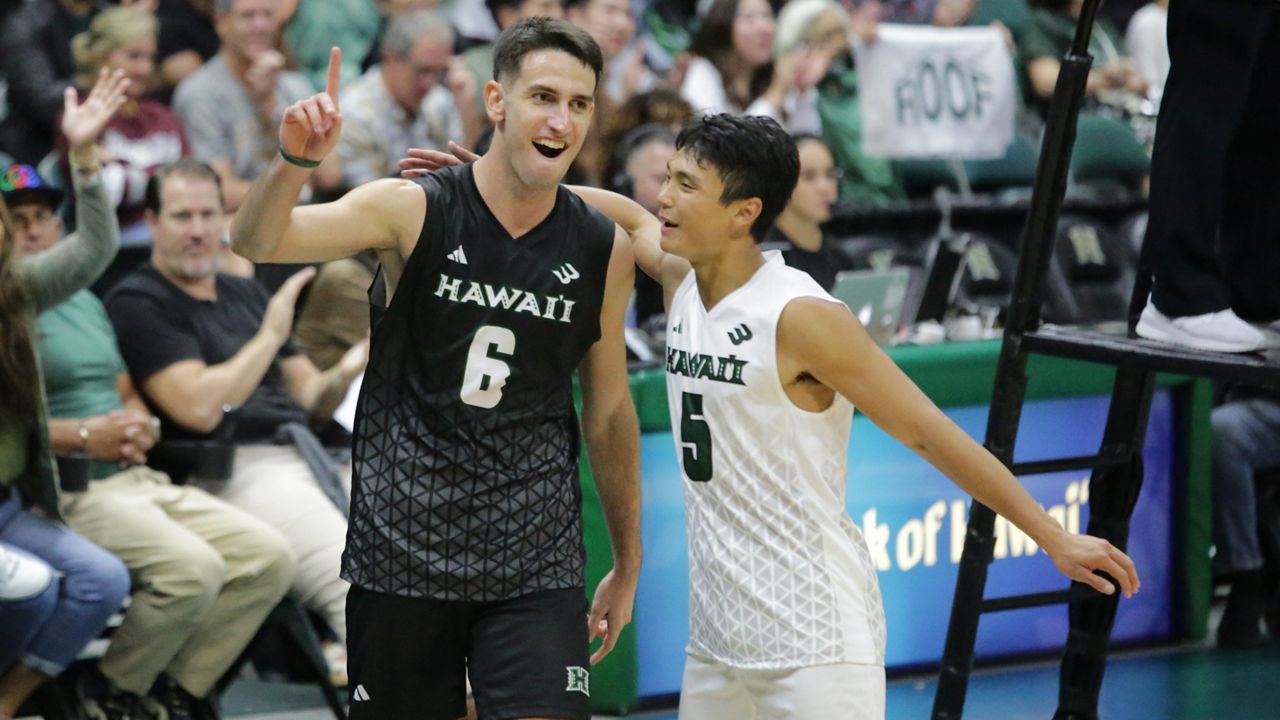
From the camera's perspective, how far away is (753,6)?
10.3 metres

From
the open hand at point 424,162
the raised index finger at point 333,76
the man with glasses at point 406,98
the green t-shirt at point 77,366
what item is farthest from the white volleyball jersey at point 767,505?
the man with glasses at point 406,98

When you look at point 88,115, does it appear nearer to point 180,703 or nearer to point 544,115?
point 180,703

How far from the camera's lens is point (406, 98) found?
8734 mm

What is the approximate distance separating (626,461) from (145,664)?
2.46 meters

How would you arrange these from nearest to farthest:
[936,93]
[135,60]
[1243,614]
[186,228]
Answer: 1. [186,228]
2. [1243,614]
3. [135,60]
4. [936,93]

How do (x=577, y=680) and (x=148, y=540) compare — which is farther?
(x=148, y=540)

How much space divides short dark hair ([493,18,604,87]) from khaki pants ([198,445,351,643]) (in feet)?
9.59

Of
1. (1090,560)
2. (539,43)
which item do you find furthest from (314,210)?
(1090,560)

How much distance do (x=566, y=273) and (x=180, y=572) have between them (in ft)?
8.50

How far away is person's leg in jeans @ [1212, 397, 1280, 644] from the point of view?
→ 7969 millimetres

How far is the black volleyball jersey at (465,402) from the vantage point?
383 centimetres

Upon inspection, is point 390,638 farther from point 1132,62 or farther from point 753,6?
point 1132,62

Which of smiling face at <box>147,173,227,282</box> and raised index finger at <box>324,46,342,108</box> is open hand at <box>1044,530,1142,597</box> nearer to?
raised index finger at <box>324,46,342,108</box>

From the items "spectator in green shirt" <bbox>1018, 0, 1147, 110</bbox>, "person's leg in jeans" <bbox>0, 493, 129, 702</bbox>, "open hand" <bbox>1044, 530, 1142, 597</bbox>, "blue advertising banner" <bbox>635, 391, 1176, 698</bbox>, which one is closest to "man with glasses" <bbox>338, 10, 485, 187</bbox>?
"blue advertising banner" <bbox>635, 391, 1176, 698</bbox>
